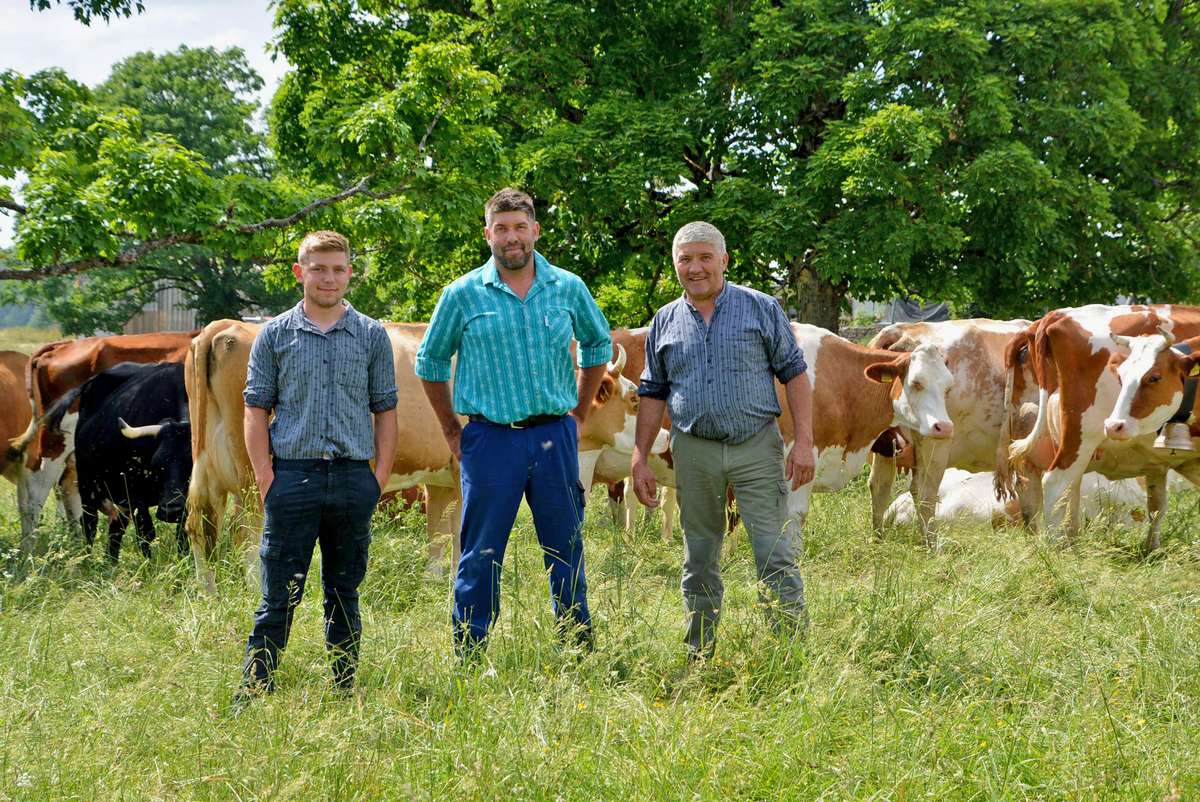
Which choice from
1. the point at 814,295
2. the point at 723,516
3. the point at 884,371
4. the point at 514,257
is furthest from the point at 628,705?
the point at 814,295

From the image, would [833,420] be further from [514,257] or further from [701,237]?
[514,257]

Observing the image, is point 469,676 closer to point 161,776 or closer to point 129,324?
point 161,776

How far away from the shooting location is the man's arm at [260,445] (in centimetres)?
401

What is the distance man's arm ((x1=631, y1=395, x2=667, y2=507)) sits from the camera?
15.4 feet

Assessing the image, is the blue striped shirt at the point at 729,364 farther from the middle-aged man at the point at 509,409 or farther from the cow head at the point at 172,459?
the cow head at the point at 172,459

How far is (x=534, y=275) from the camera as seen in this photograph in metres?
4.45

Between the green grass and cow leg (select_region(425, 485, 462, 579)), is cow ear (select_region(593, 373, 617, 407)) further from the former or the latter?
cow leg (select_region(425, 485, 462, 579))

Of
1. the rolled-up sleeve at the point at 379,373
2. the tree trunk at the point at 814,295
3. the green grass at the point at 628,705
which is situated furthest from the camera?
the tree trunk at the point at 814,295

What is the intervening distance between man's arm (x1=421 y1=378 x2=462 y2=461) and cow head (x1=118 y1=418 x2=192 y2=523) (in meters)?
3.20

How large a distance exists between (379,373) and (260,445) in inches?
21.8

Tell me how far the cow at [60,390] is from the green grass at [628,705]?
310 cm

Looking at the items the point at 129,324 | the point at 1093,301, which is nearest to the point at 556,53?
the point at 1093,301

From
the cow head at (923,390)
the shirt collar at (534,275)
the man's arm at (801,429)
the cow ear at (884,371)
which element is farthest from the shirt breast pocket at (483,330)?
the cow head at (923,390)

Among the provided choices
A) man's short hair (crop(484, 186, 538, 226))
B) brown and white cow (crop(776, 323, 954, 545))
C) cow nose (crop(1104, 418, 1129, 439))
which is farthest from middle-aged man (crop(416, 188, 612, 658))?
cow nose (crop(1104, 418, 1129, 439))
